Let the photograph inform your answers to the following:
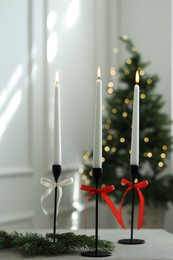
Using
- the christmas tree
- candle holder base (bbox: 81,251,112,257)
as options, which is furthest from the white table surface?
the christmas tree

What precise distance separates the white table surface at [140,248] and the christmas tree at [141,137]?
2.37 metres

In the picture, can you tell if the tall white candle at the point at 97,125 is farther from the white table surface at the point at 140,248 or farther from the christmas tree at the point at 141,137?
the christmas tree at the point at 141,137

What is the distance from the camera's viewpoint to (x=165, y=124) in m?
4.44

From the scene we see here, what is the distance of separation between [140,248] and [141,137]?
2777 millimetres

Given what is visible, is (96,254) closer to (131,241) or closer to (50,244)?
(50,244)

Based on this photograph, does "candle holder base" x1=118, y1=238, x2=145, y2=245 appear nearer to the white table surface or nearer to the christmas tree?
the white table surface

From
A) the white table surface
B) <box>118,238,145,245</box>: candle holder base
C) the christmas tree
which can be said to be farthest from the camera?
the christmas tree

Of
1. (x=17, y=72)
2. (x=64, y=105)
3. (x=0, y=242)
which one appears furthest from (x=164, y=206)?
(x=0, y=242)

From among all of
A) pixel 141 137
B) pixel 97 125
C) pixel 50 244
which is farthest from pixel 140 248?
pixel 141 137

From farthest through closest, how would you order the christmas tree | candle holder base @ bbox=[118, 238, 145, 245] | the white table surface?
the christmas tree < candle holder base @ bbox=[118, 238, 145, 245] < the white table surface

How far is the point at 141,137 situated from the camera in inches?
174

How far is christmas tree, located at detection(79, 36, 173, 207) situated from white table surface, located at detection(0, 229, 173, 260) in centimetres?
237

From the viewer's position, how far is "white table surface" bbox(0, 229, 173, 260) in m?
1.54

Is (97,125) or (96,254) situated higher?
(97,125)
